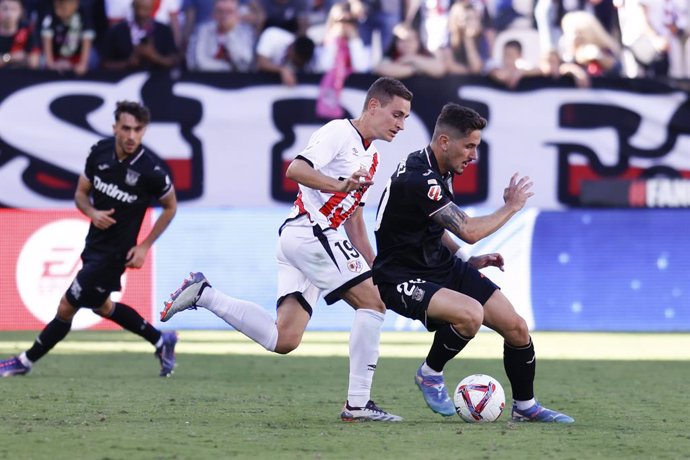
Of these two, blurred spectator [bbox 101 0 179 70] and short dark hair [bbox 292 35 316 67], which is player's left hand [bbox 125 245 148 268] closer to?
blurred spectator [bbox 101 0 179 70]

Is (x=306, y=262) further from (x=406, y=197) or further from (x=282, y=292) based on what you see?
(x=406, y=197)

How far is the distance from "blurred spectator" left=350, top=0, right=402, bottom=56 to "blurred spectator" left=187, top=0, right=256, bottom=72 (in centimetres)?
160

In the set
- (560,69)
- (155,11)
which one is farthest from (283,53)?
(560,69)

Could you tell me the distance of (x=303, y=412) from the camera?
7.94 metres

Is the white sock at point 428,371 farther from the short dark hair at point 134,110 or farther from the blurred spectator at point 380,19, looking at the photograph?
the blurred spectator at point 380,19

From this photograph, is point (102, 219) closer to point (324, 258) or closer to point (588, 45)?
point (324, 258)

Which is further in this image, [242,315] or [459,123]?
[242,315]

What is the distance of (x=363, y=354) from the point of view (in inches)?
298

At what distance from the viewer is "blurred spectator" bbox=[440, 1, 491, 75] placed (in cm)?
1725

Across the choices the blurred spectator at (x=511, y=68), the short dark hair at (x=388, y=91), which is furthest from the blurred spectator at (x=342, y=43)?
the short dark hair at (x=388, y=91)

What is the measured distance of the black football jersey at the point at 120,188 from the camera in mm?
10328

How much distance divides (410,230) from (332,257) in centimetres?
65

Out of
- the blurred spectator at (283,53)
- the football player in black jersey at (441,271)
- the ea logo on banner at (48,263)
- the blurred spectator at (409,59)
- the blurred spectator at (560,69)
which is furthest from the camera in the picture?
the blurred spectator at (560,69)

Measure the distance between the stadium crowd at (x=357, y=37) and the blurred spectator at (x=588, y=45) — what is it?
0.01m
